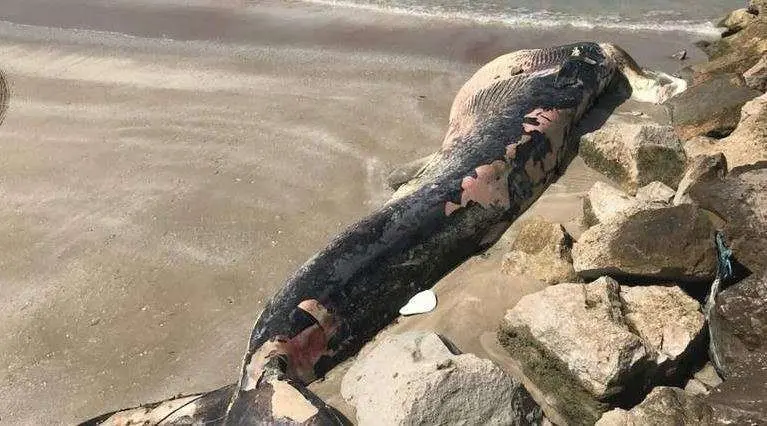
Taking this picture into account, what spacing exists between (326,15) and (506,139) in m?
4.93

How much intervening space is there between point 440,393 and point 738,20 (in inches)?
299

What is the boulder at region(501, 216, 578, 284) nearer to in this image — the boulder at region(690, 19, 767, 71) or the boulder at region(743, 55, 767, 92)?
the boulder at region(743, 55, 767, 92)

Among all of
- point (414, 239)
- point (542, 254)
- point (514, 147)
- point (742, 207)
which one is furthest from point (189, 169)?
point (742, 207)

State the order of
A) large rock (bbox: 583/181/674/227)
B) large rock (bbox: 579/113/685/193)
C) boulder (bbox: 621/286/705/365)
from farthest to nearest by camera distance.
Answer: large rock (bbox: 579/113/685/193)
large rock (bbox: 583/181/674/227)
boulder (bbox: 621/286/705/365)

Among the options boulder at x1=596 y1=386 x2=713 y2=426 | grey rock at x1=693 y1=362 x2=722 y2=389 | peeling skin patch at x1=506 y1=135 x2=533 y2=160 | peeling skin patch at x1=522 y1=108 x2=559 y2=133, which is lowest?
grey rock at x1=693 y1=362 x2=722 y2=389

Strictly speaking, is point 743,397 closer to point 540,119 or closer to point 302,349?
point 302,349

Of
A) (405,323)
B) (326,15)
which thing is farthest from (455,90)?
(405,323)

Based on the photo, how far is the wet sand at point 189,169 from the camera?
458cm

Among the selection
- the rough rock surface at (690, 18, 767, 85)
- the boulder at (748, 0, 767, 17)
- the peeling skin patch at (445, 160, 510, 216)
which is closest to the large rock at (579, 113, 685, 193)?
the peeling skin patch at (445, 160, 510, 216)

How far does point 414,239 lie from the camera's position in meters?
4.66

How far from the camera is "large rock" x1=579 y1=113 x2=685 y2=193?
5375 millimetres

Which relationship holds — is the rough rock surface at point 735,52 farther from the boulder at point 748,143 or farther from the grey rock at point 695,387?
the grey rock at point 695,387

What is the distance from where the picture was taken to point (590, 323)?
12.0 feet

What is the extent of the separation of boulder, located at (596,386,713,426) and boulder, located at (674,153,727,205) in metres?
1.64
